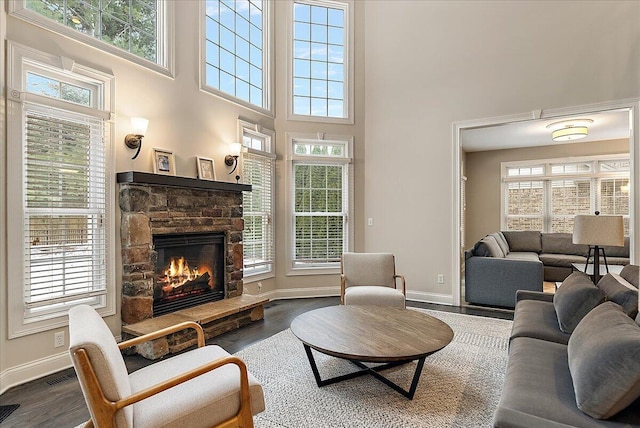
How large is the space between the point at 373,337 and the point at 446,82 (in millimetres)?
4035

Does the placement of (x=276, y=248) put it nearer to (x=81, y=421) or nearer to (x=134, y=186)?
(x=134, y=186)

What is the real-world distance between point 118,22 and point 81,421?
3453mm

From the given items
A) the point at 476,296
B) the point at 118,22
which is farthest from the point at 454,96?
the point at 118,22

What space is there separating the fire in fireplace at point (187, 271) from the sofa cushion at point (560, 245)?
20.6ft

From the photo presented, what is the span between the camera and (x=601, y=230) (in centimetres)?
352

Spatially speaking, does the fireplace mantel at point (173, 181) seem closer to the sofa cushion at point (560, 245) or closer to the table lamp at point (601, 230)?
the table lamp at point (601, 230)

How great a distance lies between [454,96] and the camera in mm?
5031

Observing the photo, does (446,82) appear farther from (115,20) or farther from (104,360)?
(104,360)

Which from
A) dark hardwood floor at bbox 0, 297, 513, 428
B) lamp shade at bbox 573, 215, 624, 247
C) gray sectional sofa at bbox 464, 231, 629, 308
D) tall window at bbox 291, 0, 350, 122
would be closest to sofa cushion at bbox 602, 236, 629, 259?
gray sectional sofa at bbox 464, 231, 629, 308

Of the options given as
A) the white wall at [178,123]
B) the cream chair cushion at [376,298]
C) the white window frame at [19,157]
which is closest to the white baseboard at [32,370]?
the white wall at [178,123]

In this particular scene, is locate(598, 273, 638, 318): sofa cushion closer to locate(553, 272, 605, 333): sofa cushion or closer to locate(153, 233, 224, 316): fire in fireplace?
locate(553, 272, 605, 333): sofa cushion

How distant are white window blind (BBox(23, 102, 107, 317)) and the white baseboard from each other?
1.29 ft

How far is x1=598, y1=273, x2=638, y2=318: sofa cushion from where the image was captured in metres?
2.30

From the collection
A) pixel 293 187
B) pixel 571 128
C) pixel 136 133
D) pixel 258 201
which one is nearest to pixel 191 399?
pixel 136 133
